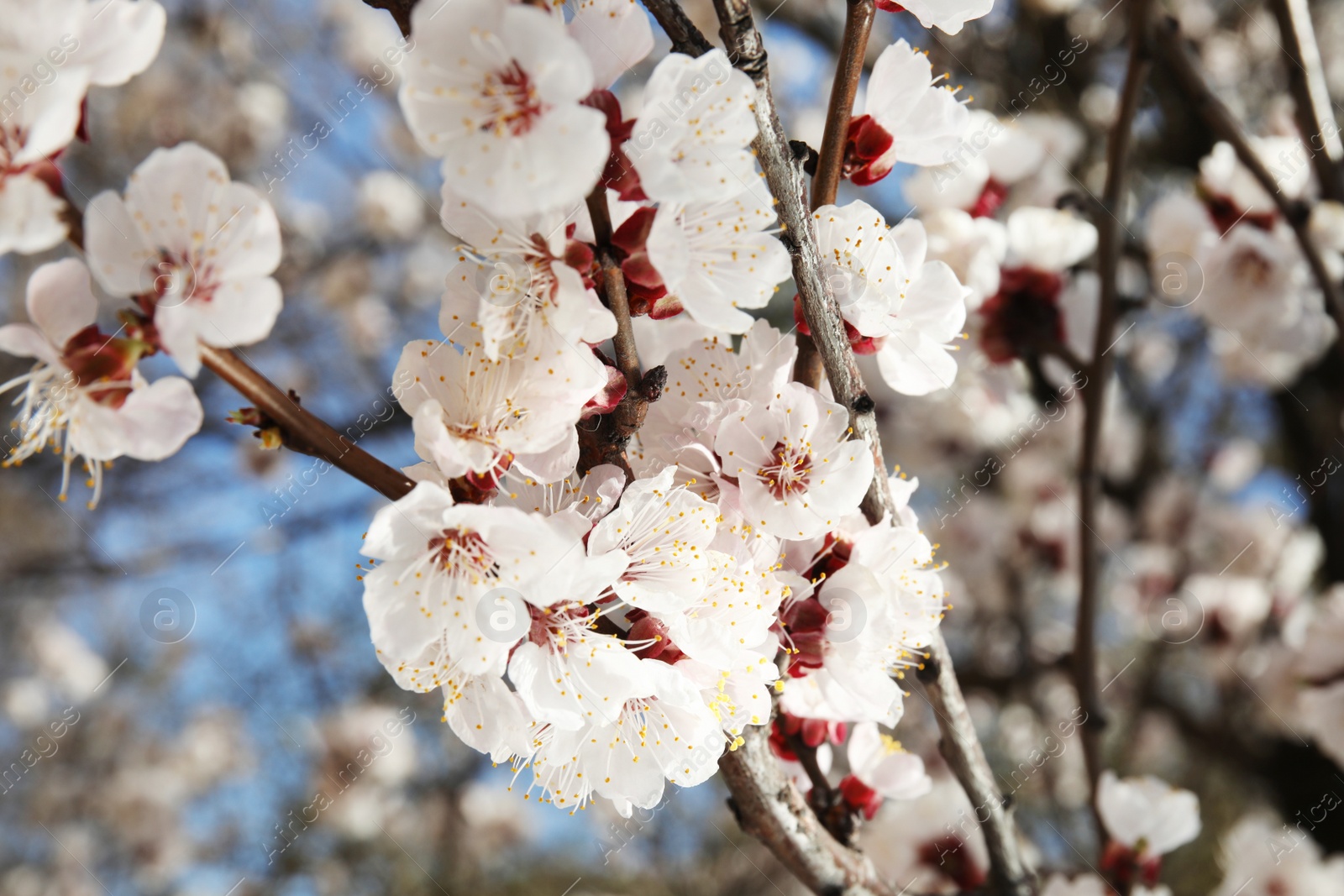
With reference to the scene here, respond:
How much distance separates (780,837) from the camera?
0.89 metres

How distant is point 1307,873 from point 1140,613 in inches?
57.5

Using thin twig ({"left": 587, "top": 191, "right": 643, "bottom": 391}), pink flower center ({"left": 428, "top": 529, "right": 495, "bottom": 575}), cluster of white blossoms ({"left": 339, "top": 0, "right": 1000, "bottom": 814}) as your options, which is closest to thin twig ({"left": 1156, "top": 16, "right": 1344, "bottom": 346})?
cluster of white blossoms ({"left": 339, "top": 0, "right": 1000, "bottom": 814})

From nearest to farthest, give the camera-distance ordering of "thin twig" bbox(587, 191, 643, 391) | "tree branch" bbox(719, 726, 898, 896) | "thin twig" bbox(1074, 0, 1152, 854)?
"thin twig" bbox(587, 191, 643, 391) < "tree branch" bbox(719, 726, 898, 896) < "thin twig" bbox(1074, 0, 1152, 854)

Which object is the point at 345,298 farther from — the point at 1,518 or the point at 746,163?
the point at 746,163

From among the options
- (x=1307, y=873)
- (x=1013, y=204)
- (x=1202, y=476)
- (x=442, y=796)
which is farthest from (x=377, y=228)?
(x=1307, y=873)

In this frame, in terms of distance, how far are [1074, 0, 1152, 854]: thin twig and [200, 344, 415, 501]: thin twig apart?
118cm

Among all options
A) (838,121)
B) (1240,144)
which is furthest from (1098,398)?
(838,121)

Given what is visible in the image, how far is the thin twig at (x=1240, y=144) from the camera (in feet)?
4.91

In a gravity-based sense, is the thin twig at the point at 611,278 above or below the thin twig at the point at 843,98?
below

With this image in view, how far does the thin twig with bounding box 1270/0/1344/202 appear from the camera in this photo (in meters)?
1.53

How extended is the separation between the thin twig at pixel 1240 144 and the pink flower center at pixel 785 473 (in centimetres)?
123

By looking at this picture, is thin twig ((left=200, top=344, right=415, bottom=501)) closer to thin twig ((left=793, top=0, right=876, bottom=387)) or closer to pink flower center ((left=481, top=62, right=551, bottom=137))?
pink flower center ((left=481, top=62, right=551, bottom=137))

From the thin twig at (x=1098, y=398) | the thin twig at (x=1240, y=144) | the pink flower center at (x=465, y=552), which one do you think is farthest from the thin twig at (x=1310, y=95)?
the pink flower center at (x=465, y=552)

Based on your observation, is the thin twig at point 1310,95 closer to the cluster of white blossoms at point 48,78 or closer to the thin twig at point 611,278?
the thin twig at point 611,278
